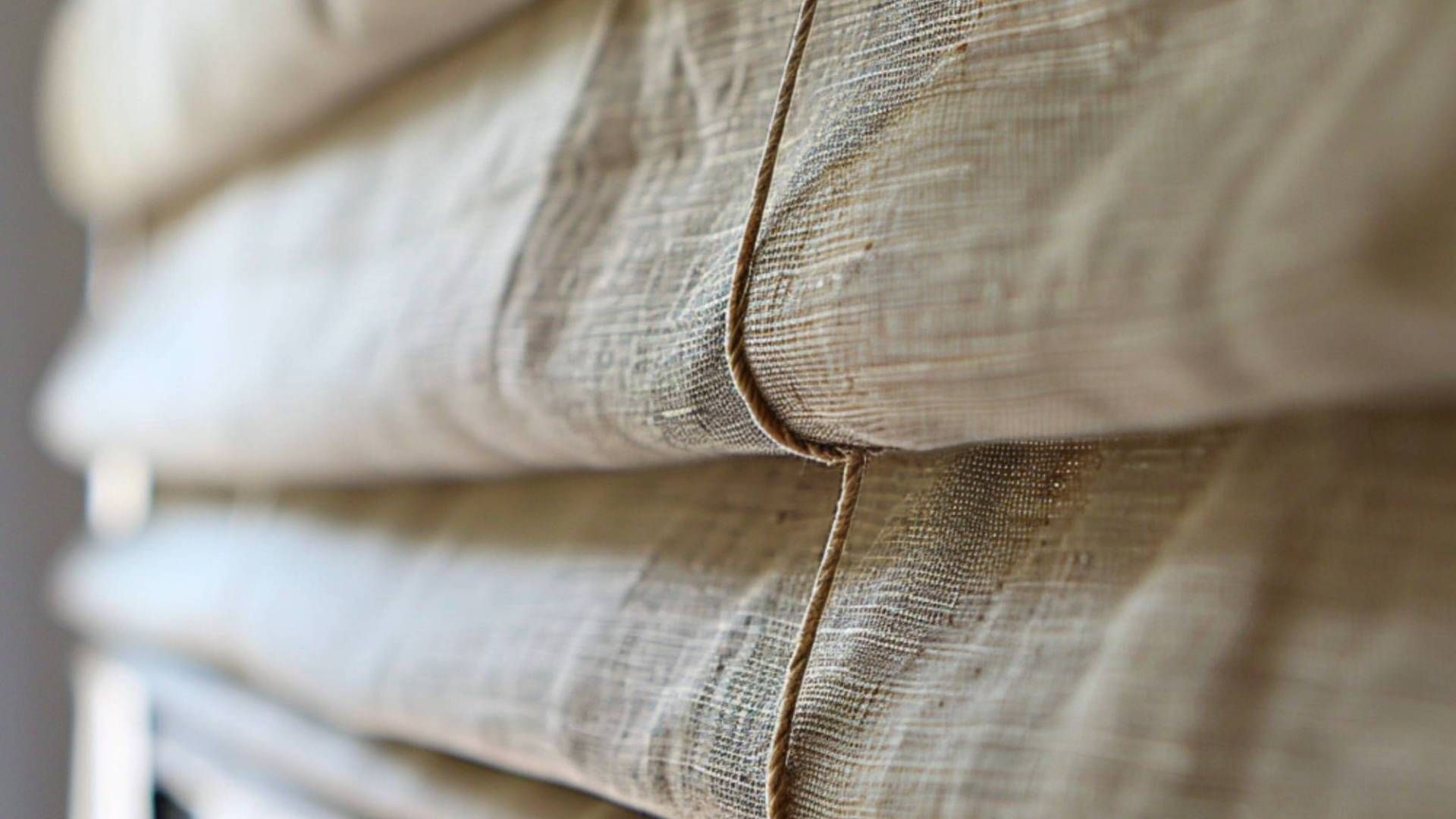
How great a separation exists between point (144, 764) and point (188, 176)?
0.34 metres

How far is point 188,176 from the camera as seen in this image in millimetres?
701

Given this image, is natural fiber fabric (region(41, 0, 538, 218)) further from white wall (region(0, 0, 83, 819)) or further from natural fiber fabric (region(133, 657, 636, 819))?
natural fiber fabric (region(133, 657, 636, 819))

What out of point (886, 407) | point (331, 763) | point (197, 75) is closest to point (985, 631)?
point (886, 407)

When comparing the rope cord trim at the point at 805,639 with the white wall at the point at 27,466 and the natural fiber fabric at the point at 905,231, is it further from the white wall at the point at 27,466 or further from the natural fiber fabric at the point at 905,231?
the white wall at the point at 27,466

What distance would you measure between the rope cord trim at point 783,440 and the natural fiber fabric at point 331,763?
111 millimetres

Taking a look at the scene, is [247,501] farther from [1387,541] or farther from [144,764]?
[1387,541]

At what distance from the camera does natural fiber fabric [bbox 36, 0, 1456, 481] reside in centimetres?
16

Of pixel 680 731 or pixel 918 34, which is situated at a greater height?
pixel 918 34

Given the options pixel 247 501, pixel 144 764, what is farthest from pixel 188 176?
pixel 144 764

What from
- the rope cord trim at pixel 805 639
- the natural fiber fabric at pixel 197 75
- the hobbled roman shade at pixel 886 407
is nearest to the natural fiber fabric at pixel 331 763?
the hobbled roman shade at pixel 886 407

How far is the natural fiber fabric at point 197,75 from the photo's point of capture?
1.51ft

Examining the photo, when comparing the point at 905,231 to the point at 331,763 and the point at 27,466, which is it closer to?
the point at 331,763

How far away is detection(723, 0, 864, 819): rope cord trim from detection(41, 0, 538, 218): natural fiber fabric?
0.18 meters

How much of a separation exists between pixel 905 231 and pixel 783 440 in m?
0.06
